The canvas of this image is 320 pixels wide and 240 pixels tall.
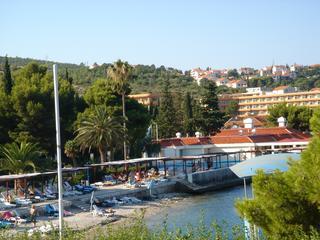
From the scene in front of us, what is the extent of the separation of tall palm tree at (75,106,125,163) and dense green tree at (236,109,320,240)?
36.7 meters

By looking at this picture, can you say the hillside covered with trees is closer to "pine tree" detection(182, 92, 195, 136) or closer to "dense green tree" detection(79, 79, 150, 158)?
"pine tree" detection(182, 92, 195, 136)

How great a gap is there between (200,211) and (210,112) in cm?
4433

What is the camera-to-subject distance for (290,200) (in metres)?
10.3

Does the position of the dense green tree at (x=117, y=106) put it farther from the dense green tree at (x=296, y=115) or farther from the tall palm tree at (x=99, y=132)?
the dense green tree at (x=296, y=115)

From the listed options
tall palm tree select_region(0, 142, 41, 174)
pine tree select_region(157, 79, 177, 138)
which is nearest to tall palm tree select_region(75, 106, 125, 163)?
tall palm tree select_region(0, 142, 41, 174)

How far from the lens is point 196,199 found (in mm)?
42344

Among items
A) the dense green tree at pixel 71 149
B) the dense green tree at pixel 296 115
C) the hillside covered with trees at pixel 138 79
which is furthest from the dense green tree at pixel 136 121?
the hillside covered with trees at pixel 138 79

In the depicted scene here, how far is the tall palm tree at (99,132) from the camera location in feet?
154

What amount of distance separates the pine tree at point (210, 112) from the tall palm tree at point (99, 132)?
89.6ft

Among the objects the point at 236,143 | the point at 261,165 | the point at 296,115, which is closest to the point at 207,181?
the point at 236,143

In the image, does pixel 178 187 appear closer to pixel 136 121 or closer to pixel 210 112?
pixel 136 121

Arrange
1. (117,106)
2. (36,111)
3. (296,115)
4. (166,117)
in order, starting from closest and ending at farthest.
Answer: (36,111) < (117,106) < (166,117) < (296,115)

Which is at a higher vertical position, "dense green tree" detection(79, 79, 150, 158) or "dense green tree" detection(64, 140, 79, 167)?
"dense green tree" detection(79, 79, 150, 158)

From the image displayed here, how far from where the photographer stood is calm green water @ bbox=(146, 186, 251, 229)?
29.7 metres
